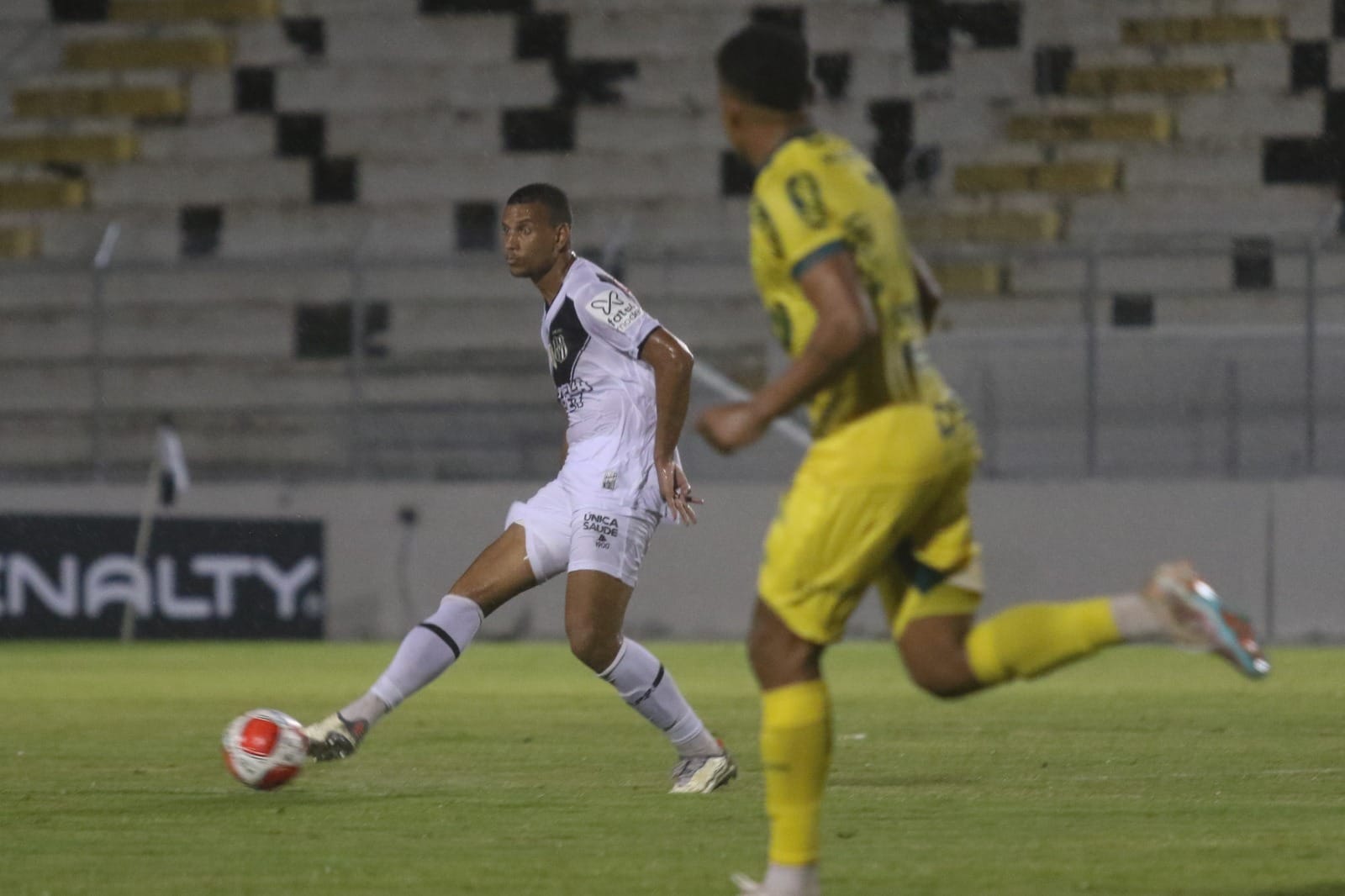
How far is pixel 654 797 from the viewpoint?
280 inches

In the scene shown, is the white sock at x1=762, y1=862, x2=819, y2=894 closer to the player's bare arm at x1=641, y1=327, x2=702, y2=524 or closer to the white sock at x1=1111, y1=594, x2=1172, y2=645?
the white sock at x1=1111, y1=594, x2=1172, y2=645

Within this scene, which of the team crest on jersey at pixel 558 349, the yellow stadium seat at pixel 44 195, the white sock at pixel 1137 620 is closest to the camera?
the white sock at pixel 1137 620

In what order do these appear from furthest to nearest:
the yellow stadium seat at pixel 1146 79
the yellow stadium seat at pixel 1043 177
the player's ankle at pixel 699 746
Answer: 1. the yellow stadium seat at pixel 1146 79
2. the yellow stadium seat at pixel 1043 177
3. the player's ankle at pixel 699 746

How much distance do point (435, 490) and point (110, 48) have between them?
844cm

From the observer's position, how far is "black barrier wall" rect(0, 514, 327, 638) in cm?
1633

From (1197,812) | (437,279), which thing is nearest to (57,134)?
(437,279)

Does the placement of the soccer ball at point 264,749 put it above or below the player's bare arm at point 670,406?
below

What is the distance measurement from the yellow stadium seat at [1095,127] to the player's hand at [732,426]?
15474 mm

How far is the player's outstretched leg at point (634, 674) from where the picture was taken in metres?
7.28

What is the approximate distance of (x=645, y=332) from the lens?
24.6 ft

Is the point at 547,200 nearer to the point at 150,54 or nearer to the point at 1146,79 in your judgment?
the point at 1146,79

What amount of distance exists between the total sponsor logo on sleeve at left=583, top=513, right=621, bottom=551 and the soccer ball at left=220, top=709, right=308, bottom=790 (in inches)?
46.5

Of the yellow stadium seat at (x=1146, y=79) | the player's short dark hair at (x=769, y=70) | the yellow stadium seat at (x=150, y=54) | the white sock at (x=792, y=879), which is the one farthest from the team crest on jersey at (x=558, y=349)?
the yellow stadium seat at (x=150, y=54)

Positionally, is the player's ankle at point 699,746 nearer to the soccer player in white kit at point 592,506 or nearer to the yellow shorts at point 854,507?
the soccer player in white kit at point 592,506
